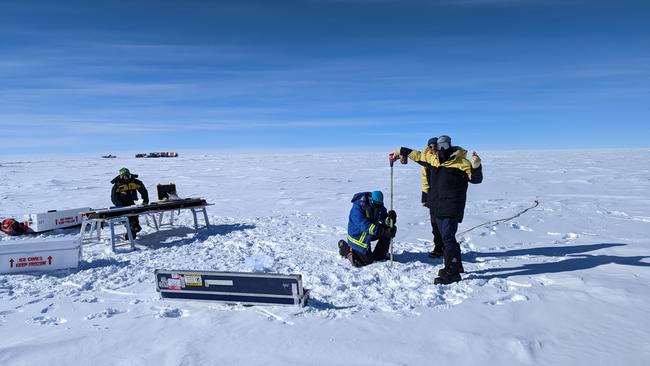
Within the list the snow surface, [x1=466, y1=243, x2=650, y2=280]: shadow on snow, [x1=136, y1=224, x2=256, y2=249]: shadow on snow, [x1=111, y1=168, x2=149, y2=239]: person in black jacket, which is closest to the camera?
the snow surface

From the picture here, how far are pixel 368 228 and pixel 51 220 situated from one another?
21.6 feet

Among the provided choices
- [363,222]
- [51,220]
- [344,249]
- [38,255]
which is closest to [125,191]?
[51,220]

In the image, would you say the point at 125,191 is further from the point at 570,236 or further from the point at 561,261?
the point at 570,236

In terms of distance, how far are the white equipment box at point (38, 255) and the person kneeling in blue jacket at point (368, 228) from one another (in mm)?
3668

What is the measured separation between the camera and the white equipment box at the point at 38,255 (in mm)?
5293

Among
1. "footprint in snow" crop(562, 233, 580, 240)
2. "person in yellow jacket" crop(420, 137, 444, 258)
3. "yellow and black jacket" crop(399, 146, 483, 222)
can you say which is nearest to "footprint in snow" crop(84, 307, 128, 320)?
"yellow and black jacket" crop(399, 146, 483, 222)

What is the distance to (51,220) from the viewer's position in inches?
322


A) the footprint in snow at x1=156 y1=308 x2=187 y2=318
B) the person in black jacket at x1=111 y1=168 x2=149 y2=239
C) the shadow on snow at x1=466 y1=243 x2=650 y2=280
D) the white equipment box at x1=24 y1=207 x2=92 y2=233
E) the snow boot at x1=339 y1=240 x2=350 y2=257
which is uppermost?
the person in black jacket at x1=111 y1=168 x2=149 y2=239

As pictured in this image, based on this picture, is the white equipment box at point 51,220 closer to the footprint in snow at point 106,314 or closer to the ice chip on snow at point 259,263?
the ice chip on snow at point 259,263

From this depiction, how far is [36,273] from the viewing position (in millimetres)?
5328


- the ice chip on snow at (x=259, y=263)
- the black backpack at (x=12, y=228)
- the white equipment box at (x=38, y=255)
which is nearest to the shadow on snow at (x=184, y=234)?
the white equipment box at (x=38, y=255)

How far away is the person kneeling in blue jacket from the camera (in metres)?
5.28

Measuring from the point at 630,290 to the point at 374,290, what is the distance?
2.60 m

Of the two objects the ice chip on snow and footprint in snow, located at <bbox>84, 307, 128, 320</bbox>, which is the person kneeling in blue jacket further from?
footprint in snow, located at <bbox>84, 307, 128, 320</bbox>
